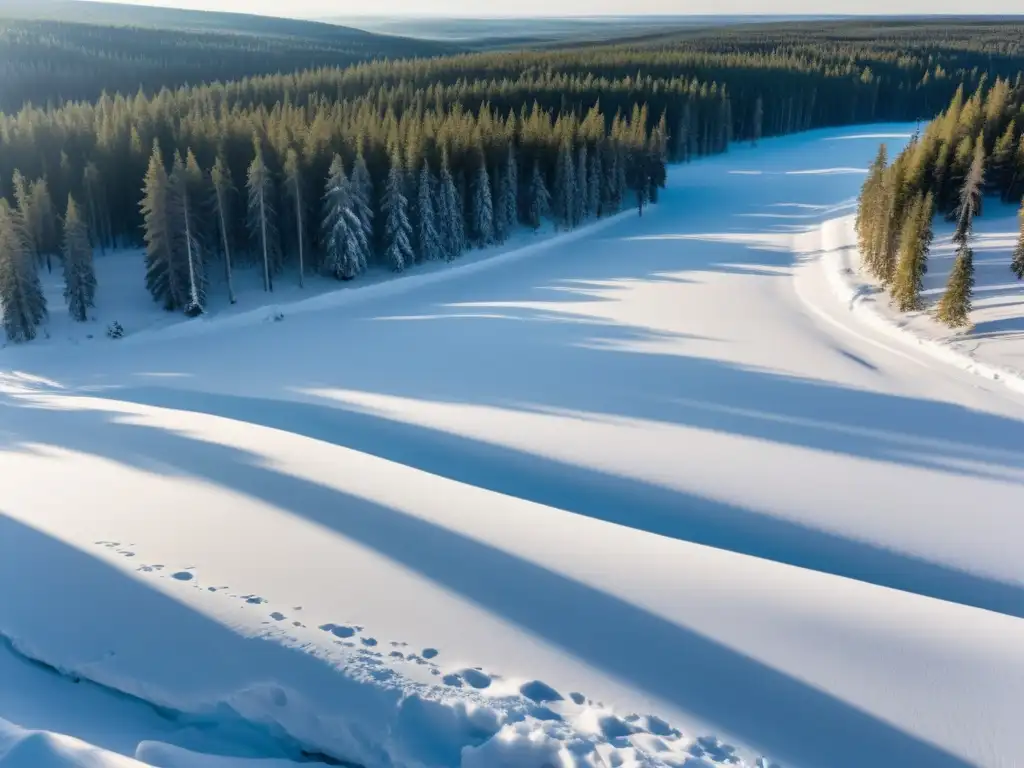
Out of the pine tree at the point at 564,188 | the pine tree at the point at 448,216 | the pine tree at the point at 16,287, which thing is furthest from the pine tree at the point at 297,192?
the pine tree at the point at 564,188

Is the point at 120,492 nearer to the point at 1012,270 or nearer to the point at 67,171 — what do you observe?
the point at 1012,270

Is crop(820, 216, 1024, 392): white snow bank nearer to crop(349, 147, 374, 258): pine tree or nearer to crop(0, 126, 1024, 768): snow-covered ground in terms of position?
crop(0, 126, 1024, 768): snow-covered ground

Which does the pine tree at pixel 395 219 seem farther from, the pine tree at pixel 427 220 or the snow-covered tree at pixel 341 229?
the snow-covered tree at pixel 341 229

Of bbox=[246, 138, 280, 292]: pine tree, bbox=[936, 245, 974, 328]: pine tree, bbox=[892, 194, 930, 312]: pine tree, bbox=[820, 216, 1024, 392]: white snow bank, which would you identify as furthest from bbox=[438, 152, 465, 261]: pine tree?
bbox=[936, 245, 974, 328]: pine tree

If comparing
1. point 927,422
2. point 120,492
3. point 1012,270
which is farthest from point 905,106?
point 120,492

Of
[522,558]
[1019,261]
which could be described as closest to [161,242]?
[522,558]

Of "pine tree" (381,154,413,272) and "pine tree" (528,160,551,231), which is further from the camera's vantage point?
"pine tree" (528,160,551,231)
